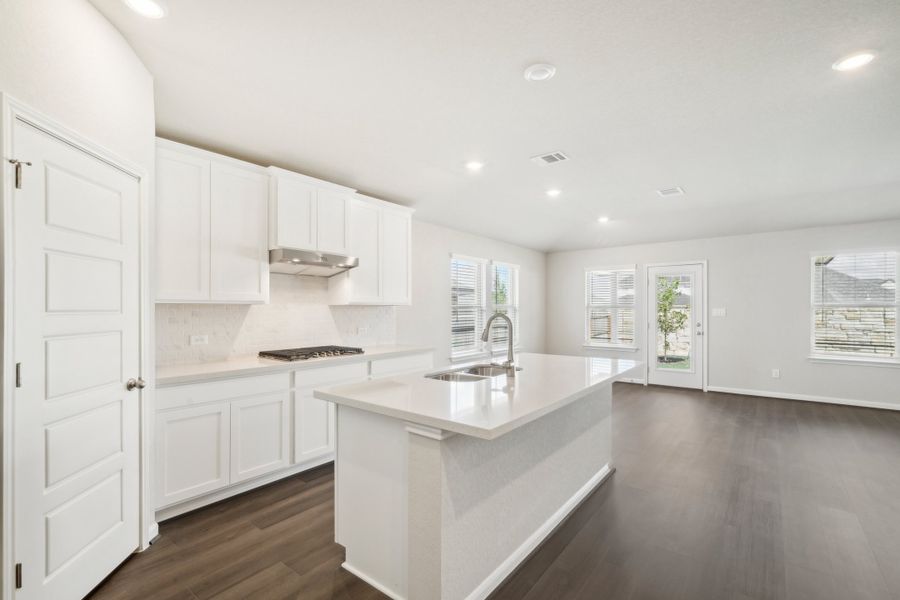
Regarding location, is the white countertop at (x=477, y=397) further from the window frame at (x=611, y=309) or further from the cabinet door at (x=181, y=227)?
the window frame at (x=611, y=309)

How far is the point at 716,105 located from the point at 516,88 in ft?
4.39

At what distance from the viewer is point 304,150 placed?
321 centimetres

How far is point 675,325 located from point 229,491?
651 centimetres

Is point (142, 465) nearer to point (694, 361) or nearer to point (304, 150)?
point (304, 150)

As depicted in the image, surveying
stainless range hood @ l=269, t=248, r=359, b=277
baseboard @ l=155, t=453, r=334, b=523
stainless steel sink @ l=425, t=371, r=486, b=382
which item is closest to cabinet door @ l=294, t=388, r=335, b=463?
baseboard @ l=155, t=453, r=334, b=523

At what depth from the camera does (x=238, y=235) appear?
9.87 ft

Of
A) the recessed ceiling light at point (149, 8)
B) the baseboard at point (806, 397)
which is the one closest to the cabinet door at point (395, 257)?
the recessed ceiling light at point (149, 8)

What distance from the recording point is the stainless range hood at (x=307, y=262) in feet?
10.3

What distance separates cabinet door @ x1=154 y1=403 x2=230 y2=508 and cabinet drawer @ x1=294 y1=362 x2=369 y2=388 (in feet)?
1.83

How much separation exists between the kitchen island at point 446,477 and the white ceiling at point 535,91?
5.75 feet

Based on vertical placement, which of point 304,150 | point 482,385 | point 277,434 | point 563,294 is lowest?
point 277,434

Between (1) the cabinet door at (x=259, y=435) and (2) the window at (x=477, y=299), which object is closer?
(1) the cabinet door at (x=259, y=435)

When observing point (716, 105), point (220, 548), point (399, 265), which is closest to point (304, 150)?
point (399, 265)

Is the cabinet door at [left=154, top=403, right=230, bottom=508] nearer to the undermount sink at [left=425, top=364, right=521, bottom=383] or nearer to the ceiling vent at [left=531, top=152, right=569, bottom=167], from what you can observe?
the undermount sink at [left=425, top=364, right=521, bottom=383]
